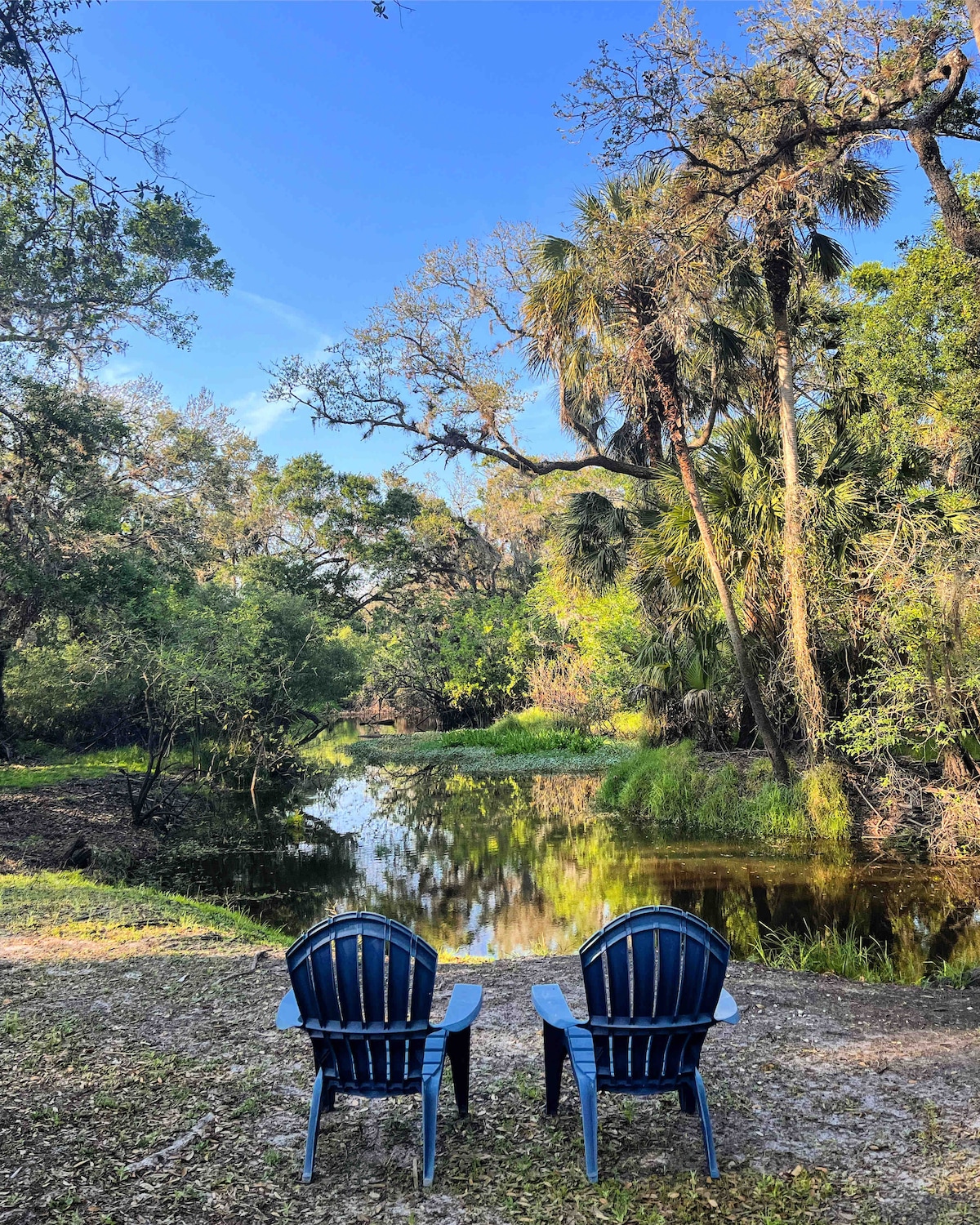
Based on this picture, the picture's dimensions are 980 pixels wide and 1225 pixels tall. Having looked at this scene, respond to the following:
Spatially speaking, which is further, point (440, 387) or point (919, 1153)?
point (440, 387)

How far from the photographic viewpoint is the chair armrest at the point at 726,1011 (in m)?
3.21

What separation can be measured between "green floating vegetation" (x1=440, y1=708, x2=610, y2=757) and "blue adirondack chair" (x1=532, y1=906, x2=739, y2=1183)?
66.0 feet

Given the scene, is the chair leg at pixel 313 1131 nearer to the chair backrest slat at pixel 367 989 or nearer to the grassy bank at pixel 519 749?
the chair backrest slat at pixel 367 989

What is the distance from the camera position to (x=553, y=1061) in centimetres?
355

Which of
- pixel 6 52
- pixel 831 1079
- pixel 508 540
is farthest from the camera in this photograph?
pixel 508 540

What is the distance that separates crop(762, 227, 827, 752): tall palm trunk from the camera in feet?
38.3

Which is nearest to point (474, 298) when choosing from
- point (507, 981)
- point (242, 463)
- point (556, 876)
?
point (556, 876)

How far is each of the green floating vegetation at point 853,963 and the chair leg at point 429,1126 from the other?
4147 mm

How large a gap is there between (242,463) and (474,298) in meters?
19.2

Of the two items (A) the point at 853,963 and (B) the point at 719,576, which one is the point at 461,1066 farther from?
(B) the point at 719,576

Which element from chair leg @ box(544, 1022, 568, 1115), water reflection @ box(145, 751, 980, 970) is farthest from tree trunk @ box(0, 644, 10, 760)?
chair leg @ box(544, 1022, 568, 1115)

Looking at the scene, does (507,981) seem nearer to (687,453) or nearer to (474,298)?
(687,453)

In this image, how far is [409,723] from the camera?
120ft

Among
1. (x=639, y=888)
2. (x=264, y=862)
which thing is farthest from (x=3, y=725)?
(x=639, y=888)
